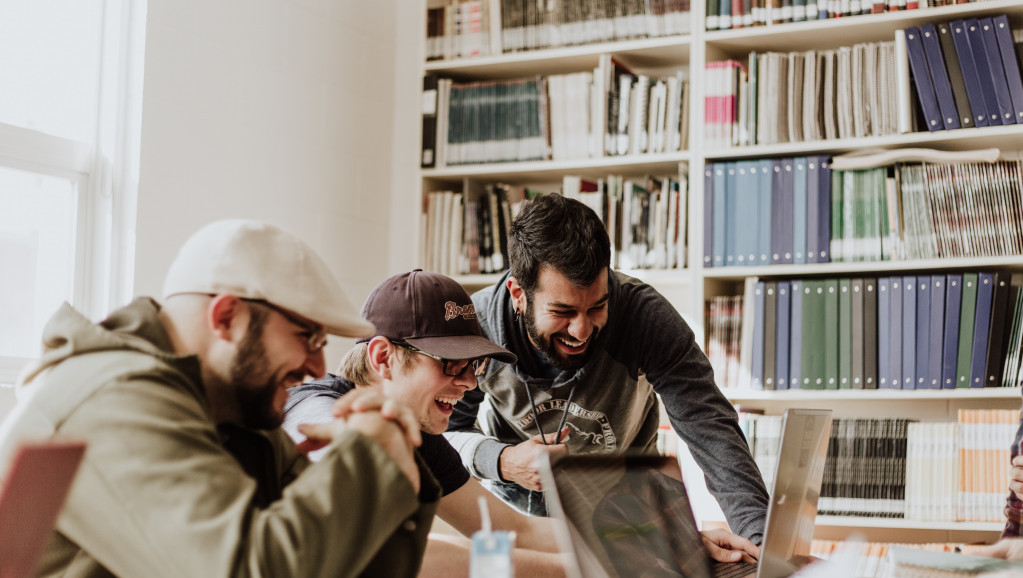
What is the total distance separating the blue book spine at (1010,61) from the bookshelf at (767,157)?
46 mm

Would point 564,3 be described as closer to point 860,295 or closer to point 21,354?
point 860,295

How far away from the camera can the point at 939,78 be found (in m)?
2.83

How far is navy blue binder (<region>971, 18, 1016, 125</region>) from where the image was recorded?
276cm

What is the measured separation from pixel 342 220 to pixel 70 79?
3.32 ft

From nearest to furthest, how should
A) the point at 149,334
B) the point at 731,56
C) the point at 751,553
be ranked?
the point at 149,334 → the point at 751,553 → the point at 731,56

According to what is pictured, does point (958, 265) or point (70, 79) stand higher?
point (70, 79)

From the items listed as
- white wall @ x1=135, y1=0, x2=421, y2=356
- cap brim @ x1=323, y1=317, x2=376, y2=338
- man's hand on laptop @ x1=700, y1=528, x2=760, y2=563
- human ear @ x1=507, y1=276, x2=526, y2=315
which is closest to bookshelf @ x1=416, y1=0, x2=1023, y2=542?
white wall @ x1=135, y1=0, x2=421, y2=356

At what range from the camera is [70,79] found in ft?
8.36

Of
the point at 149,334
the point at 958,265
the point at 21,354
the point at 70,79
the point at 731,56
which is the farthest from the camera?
the point at 731,56

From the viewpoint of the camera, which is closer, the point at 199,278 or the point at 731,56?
the point at 199,278

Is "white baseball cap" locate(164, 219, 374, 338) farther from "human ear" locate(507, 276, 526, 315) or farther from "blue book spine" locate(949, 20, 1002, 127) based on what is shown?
"blue book spine" locate(949, 20, 1002, 127)

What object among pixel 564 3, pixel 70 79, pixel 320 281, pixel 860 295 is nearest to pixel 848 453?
pixel 860 295

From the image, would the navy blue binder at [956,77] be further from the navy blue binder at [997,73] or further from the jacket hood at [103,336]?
the jacket hood at [103,336]

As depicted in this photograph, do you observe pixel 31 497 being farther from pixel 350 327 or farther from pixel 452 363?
pixel 452 363
